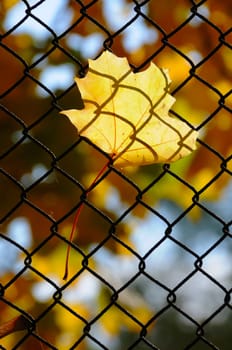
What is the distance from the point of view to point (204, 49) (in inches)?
77.9

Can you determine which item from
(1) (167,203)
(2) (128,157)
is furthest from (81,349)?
(1) (167,203)

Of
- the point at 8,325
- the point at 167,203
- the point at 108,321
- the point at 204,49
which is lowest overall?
the point at 8,325

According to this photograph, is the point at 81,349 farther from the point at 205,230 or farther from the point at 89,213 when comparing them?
the point at 205,230

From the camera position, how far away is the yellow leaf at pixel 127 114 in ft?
4.37

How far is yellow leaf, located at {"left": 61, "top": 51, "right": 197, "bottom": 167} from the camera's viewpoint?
1.33m

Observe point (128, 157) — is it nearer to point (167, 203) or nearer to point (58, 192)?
point (58, 192)

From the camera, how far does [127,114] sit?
1.36m

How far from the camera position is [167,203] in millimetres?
5422

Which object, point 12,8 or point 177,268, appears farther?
point 177,268

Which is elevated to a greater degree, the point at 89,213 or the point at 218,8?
the point at 218,8

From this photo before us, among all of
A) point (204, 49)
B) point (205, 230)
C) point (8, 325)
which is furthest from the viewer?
point (205, 230)

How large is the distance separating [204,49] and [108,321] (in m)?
0.76

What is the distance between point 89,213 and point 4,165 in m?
0.26

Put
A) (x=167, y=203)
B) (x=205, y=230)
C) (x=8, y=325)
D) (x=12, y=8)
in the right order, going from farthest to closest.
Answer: (x=205, y=230) < (x=167, y=203) < (x=12, y=8) < (x=8, y=325)
